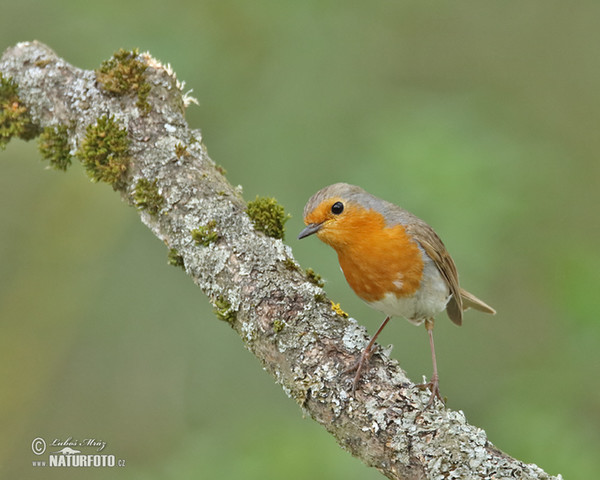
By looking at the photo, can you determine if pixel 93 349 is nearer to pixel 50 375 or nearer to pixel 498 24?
pixel 50 375

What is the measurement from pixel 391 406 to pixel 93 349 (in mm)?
4306

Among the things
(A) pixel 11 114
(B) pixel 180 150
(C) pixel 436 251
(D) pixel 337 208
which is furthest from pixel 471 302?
(A) pixel 11 114

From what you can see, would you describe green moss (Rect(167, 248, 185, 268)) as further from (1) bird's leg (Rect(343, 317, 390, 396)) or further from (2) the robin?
(1) bird's leg (Rect(343, 317, 390, 396))

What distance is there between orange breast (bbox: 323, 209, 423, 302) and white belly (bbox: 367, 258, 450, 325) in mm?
41

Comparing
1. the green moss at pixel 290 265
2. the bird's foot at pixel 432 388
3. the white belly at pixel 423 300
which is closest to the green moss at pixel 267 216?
the green moss at pixel 290 265

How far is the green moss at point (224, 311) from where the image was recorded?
11.5ft

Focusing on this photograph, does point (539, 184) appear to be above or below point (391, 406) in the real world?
above

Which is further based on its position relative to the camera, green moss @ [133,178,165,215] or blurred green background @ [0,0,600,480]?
blurred green background @ [0,0,600,480]

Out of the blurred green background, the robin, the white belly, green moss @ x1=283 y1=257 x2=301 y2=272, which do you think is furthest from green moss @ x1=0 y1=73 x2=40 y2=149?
the white belly

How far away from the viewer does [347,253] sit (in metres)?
4.12

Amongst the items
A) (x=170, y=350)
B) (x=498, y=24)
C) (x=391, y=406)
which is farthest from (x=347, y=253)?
(x=498, y=24)

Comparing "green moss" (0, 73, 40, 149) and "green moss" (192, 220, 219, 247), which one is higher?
"green moss" (0, 73, 40, 149)

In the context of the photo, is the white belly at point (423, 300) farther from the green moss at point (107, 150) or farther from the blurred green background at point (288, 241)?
the green moss at point (107, 150)

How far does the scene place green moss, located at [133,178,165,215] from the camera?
3.87m
